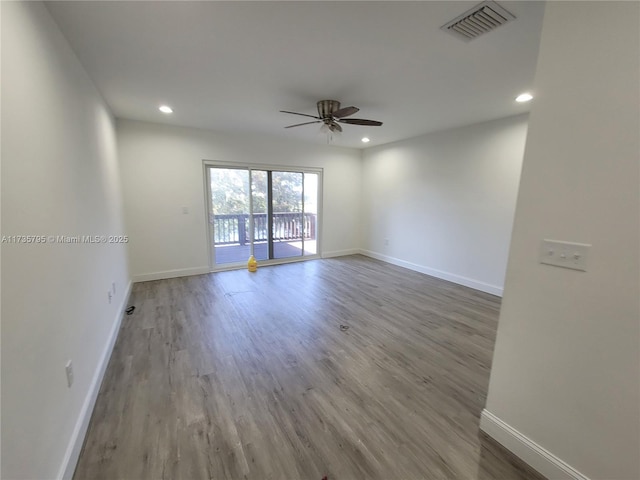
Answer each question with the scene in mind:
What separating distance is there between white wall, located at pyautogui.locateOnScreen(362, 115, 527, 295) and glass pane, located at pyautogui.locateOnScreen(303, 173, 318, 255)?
128 cm

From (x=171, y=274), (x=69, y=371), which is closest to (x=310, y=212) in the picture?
(x=171, y=274)

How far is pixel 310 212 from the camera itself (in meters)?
5.81

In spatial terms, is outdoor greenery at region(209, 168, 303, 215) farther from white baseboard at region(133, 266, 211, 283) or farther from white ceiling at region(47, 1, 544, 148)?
white ceiling at region(47, 1, 544, 148)

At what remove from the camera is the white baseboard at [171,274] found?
4.21 m

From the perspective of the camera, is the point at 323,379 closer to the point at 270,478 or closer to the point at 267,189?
the point at 270,478

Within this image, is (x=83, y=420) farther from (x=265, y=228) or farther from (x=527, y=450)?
(x=265, y=228)

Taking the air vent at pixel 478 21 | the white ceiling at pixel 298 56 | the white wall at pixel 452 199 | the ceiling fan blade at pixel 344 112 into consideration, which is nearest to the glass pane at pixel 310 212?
the white wall at pixel 452 199

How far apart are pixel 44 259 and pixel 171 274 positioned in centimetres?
343

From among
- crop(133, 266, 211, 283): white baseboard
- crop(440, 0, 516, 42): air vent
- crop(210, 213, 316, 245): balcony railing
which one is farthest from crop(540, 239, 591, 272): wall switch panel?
crop(133, 266, 211, 283): white baseboard

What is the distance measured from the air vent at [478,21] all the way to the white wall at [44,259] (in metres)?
2.21

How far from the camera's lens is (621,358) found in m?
1.11

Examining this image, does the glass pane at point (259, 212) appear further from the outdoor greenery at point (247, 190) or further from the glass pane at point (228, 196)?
the glass pane at point (228, 196)

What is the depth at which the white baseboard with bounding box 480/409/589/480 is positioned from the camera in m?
1.30

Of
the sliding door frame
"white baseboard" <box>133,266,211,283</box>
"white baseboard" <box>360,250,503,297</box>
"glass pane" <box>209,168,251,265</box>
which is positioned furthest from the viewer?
"glass pane" <box>209,168,251,265</box>
